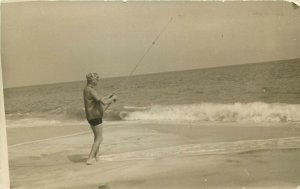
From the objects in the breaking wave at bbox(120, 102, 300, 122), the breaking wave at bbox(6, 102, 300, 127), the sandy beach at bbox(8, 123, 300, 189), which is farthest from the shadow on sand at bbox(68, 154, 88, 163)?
the breaking wave at bbox(120, 102, 300, 122)

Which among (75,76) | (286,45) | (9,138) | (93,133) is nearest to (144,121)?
(93,133)

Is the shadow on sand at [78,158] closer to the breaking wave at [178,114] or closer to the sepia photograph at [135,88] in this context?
the sepia photograph at [135,88]

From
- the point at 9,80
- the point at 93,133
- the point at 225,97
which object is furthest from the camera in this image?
the point at 225,97

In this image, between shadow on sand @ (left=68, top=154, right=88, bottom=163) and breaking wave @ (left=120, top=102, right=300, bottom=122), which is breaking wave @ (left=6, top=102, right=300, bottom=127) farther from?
shadow on sand @ (left=68, top=154, right=88, bottom=163)

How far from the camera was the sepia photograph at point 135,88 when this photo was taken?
295cm

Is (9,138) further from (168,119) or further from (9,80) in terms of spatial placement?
(168,119)

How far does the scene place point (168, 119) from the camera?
3287mm

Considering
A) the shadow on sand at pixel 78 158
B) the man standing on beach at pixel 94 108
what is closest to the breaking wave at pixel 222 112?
the man standing on beach at pixel 94 108

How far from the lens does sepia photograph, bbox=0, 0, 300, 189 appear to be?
2.95 m

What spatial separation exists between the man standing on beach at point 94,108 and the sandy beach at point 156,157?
5 cm

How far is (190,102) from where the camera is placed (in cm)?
336

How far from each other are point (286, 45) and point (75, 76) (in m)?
1.55

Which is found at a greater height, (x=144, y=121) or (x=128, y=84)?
(x=128, y=84)

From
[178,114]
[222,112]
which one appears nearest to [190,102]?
[178,114]
